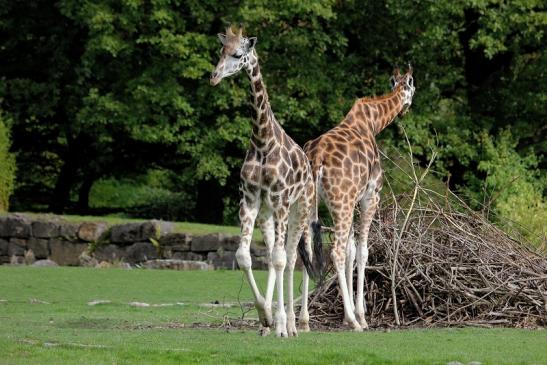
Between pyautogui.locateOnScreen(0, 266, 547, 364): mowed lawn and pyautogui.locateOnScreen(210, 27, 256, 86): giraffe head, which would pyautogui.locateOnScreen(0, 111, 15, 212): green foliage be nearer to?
pyautogui.locateOnScreen(0, 266, 547, 364): mowed lawn

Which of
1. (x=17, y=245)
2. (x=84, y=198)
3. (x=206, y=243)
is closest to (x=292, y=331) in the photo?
(x=206, y=243)

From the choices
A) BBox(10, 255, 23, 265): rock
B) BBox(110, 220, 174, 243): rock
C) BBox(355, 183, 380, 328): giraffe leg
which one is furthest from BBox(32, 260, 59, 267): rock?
BBox(355, 183, 380, 328): giraffe leg

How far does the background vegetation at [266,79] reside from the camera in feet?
104

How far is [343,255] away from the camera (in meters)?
14.8

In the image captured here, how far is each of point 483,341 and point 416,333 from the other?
3.76 ft

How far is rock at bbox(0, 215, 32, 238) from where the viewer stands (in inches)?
1137

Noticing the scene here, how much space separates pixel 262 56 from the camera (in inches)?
1309

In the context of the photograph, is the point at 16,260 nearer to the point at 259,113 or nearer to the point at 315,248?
the point at 315,248

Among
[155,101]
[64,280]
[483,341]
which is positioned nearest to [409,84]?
[483,341]

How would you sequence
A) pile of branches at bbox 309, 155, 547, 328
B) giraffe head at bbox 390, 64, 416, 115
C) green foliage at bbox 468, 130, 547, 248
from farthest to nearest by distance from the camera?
green foliage at bbox 468, 130, 547, 248 → giraffe head at bbox 390, 64, 416, 115 → pile of branches at bbox 309, 155, 547, 328

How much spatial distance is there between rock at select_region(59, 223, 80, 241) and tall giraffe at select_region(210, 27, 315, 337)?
15169 mm

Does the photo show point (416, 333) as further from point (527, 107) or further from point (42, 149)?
point (42, 149)

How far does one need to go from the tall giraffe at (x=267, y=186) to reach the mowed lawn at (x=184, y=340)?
61 cm

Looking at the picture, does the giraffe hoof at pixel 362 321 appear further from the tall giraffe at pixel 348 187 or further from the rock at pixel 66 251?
the rock at pixel 66 251
